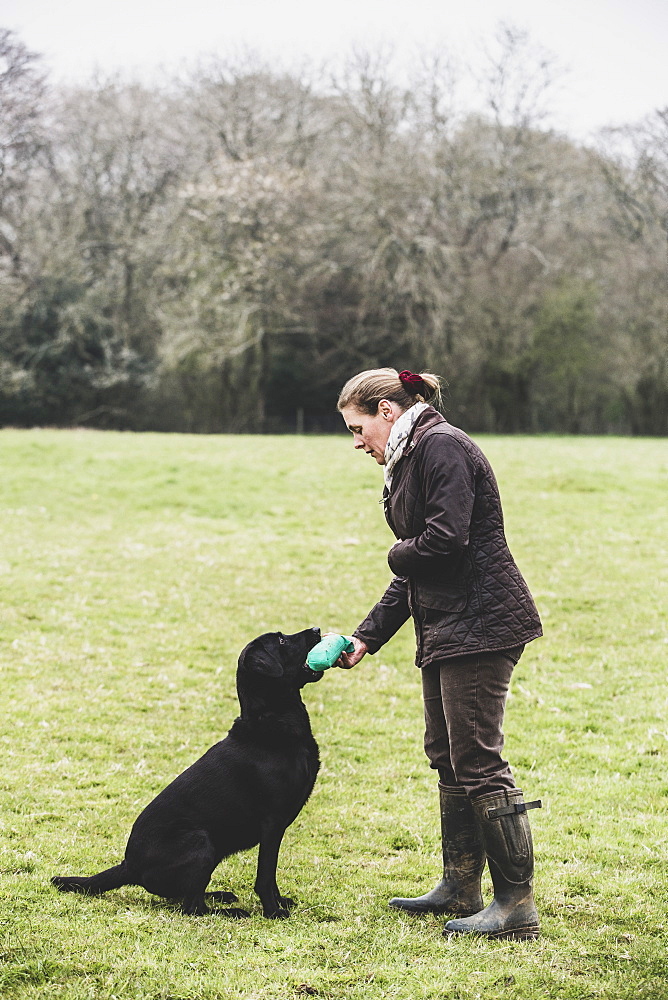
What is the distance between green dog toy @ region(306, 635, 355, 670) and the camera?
15.3ft

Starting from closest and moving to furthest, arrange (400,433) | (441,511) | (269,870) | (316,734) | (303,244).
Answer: (441,511)
(400,433)
(269,870)
(316,734)
(303,244)

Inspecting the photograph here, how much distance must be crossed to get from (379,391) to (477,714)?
1560 millimetres

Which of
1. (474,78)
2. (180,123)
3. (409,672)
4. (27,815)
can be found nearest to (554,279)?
(474,78)

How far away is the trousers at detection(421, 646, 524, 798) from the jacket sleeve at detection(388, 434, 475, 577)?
0.46 metres

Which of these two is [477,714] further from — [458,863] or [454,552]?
[458,863]

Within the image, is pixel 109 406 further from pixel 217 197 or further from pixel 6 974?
pixel 6 974

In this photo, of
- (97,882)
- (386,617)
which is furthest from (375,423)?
(97,882)

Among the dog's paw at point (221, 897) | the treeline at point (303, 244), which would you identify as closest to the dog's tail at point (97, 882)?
the dog's paw at point (221, 897)

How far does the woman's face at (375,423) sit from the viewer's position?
14.7 feet

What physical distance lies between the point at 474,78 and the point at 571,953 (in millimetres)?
39673

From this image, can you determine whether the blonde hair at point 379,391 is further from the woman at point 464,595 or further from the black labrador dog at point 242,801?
the black labrador dog at point 242,801

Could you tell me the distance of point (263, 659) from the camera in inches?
189

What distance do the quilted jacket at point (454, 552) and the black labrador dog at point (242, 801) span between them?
32.2 inches

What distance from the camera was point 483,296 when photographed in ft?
125
